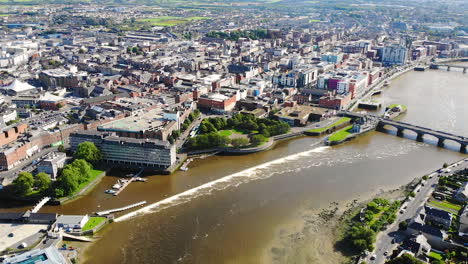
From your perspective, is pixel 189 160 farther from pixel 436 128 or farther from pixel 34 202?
pixel 436 128

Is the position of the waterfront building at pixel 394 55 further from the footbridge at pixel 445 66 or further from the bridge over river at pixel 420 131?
the bridge over river at pixel 420 131

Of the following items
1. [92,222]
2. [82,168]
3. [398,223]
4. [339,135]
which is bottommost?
[92,222]

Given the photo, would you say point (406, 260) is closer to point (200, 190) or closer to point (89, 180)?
point (200, 190)

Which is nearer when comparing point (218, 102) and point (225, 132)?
point (225, 132)

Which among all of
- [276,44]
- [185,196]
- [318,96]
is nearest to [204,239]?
[185,196]

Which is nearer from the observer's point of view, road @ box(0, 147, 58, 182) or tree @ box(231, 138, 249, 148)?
road @ box(0, 147, 58, 182)

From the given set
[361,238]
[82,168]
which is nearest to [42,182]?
[82,168]

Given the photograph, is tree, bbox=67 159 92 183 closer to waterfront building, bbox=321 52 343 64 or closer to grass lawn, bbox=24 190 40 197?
grass lawn, bbox=24 190 40 197

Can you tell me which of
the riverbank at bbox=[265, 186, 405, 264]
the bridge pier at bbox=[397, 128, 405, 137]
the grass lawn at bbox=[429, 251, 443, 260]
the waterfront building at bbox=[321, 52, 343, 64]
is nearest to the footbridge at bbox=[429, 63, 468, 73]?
the waterfront building at bbox=[321, 52, 343, 64]
